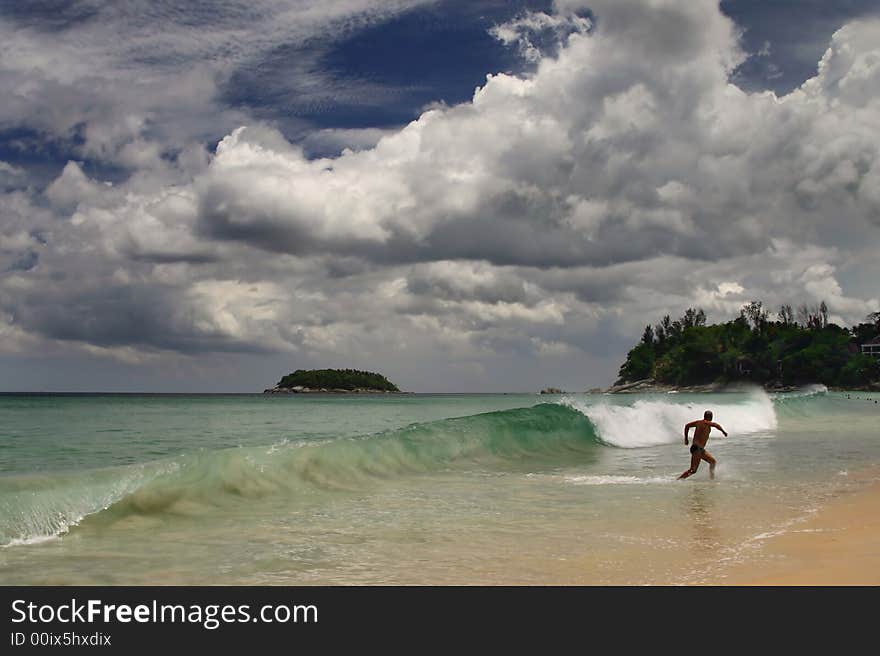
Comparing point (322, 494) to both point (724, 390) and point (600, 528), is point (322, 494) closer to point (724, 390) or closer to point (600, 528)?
point (600, 528)

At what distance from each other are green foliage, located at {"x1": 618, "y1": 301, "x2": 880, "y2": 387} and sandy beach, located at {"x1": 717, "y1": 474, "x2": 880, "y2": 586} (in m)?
152

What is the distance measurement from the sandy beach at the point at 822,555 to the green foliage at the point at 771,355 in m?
152

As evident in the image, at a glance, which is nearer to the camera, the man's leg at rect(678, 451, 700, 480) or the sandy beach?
the sandy beach

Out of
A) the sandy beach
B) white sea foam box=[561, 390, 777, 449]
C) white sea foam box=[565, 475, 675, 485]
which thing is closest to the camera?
the sandy beach

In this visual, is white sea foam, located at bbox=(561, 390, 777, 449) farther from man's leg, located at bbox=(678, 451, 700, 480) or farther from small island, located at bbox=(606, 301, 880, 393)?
small island, located at bbox=(606, 301, 880, 393)

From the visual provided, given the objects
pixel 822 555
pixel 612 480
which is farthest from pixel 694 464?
pixel 822 555

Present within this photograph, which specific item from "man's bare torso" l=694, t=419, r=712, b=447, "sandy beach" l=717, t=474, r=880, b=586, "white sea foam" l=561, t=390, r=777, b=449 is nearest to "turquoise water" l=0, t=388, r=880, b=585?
"sandy beach" l=717, t=474, r=880, b=586

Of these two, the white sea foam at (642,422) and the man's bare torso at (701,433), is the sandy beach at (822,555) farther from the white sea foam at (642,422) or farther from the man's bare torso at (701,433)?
the white sea foam at (642,422)

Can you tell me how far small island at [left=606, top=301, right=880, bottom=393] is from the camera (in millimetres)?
144750

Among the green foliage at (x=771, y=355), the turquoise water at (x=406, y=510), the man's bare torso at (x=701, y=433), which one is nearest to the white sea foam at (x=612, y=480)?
the turquoise water at (x=406, y=510)

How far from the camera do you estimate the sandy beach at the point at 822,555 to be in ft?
23.1
